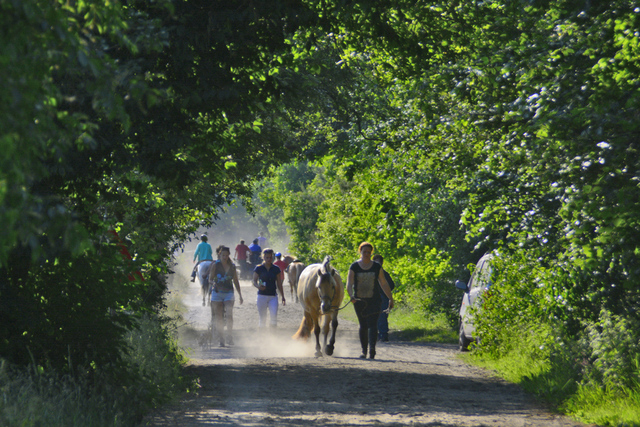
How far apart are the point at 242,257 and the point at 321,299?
24.3 m

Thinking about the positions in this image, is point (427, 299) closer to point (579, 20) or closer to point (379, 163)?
point (379, 163)

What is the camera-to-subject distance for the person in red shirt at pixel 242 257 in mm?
37625

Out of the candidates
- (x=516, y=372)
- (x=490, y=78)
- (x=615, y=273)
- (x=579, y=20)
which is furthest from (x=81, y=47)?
(x=516, y=372)

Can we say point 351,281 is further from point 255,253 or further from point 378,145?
point 255,253

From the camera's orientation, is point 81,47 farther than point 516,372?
No

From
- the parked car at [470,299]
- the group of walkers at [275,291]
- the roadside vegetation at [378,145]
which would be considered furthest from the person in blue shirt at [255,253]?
the roadside vegetation at [378,145]

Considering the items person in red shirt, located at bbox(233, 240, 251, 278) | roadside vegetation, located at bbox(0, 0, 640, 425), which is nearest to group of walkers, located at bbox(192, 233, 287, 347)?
roadside vegetation, located at bbox(0, 0, 640, 425)

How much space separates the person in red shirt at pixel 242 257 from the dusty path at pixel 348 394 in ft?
73.2

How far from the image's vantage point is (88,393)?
712 centimetres

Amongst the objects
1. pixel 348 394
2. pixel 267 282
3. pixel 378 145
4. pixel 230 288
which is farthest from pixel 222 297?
pixel 348 394

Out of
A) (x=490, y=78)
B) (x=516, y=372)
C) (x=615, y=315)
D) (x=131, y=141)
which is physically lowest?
(x=516, y=372)

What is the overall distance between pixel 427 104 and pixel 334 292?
516 cm

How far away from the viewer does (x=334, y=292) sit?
574 inches

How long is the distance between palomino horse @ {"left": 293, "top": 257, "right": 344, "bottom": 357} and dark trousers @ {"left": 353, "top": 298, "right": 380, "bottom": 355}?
1.90 feet
